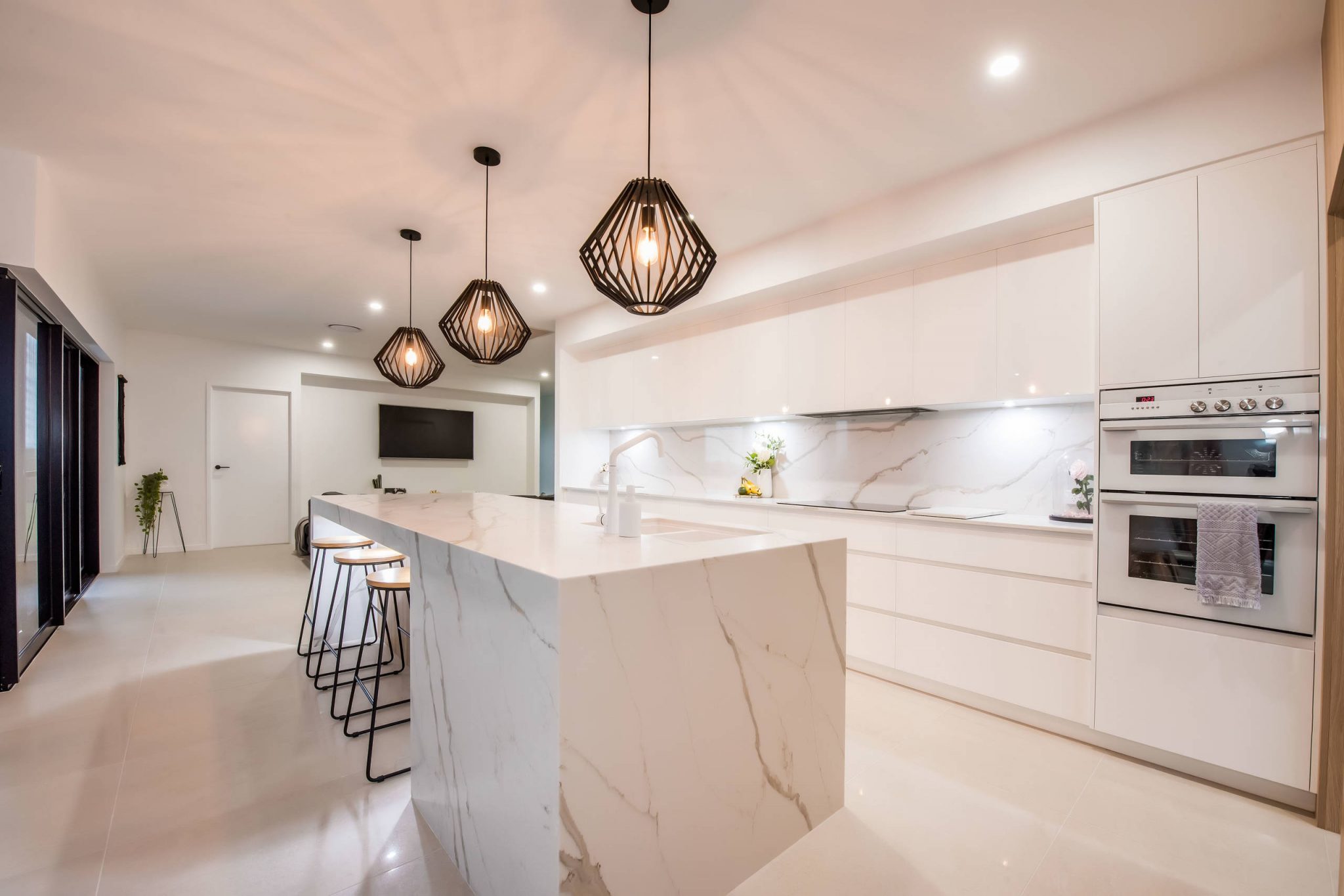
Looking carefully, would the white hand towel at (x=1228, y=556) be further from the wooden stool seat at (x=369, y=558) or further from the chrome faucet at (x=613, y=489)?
the wooden stool seat at (x=369, y=558)

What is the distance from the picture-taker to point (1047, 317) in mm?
2596

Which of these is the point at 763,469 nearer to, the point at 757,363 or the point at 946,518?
the point at 757,363

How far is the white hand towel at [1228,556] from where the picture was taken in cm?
193

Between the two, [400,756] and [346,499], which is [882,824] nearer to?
[400,756]

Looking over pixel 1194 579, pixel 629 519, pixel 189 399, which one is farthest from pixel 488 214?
pixel 189 399

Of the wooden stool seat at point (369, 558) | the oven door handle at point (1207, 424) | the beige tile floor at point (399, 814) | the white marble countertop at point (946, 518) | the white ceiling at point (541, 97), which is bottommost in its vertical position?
the beige tile floor at point (399, 814)

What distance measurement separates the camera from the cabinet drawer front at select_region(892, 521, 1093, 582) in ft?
7.80

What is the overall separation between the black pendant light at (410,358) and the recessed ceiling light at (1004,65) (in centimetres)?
293

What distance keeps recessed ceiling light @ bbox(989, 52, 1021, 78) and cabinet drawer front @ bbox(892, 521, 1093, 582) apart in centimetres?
177

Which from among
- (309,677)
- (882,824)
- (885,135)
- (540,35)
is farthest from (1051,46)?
(309,677)

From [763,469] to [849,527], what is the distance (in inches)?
45.0

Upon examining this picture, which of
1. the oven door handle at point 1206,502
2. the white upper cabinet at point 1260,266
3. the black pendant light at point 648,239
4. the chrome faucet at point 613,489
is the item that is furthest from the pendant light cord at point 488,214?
the oven door handle at point 1206,502

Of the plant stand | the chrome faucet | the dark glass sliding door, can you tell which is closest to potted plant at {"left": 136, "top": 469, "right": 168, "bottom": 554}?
the plant stand

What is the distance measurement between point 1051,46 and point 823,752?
7.84 feet
